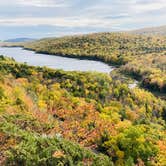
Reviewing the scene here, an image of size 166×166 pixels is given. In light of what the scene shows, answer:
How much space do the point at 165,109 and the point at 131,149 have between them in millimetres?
74022

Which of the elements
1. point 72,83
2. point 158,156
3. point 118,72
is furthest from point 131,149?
point 118,72

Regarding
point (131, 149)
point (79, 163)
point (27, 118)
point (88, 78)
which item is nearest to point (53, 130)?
point (27, 118)

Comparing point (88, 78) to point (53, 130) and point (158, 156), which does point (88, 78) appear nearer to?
point (158, 156)

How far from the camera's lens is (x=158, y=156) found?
40281mm

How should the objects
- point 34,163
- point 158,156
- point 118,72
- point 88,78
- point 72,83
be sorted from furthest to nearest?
point 118,72
point 88,78
point 72,83
point 158,156
point 34,163

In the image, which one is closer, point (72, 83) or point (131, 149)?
point (131, 149)

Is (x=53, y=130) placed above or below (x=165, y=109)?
above

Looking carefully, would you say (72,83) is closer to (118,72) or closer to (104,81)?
(104,81)

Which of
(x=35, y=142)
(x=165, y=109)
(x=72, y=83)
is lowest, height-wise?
(x=165, y=109)

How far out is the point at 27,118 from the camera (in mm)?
28609

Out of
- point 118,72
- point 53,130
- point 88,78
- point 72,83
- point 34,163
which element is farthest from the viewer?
point 118,72

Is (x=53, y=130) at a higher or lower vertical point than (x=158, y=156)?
higher

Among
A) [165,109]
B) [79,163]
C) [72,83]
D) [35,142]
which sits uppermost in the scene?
[35,142]

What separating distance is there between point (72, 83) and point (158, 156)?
240ft
